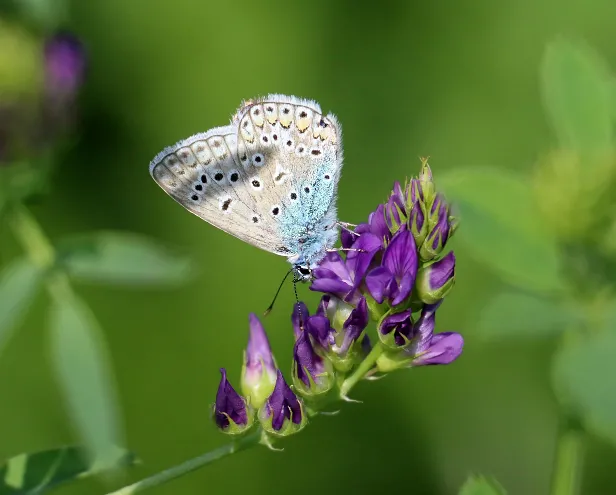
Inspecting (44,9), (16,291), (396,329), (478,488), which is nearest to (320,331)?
Result: (396,329)

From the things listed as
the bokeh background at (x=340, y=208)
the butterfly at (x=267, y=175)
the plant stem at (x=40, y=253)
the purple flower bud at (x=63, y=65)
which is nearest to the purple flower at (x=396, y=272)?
the butterfly at (x=267, y=175)

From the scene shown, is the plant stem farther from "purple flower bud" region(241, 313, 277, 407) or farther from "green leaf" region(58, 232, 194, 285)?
"purple flower bud" region(241, 313, 277, 407)

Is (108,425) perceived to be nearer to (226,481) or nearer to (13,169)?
(13,169)

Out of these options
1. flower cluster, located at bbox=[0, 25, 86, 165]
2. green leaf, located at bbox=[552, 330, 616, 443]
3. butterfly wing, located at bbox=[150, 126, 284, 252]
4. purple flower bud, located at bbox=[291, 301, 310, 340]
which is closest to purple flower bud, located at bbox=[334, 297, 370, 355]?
purple flower bud, located at bbox=[291, 301, 310, 340]

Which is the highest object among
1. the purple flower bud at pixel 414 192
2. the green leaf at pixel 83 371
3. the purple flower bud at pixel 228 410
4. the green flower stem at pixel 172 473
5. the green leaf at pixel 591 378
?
the purple flower bud at pixel 414 192

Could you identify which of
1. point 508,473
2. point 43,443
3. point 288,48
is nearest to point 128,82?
point 288,48

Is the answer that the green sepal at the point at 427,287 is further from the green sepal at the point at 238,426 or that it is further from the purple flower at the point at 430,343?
the green sepal at the point at 238,426

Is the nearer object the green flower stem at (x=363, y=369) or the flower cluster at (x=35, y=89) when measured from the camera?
the green flower stem at (x=363, y=369)
